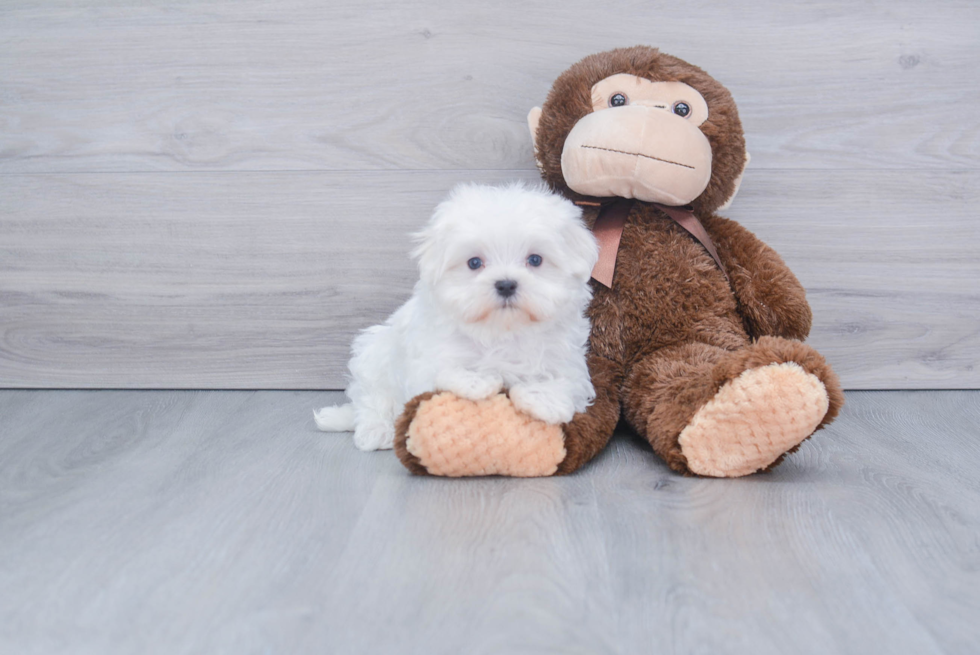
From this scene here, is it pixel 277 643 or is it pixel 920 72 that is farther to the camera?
pixel 920 72

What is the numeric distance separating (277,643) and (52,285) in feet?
3.75

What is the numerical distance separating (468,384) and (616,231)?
0.39 m

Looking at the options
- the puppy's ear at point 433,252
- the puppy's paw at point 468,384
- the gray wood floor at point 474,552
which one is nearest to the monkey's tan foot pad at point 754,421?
the gray wood floor at point 474,552

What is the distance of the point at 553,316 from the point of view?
1025mm

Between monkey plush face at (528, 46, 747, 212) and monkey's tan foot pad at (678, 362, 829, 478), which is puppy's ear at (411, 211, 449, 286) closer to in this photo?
monkey plush face at (528, 46, 747, 212)

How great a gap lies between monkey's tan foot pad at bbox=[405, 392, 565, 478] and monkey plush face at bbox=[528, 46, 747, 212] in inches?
15.8

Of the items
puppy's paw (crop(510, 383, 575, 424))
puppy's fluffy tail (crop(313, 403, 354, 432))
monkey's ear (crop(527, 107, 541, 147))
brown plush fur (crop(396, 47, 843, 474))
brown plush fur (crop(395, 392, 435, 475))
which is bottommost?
puppy's fluffy tail (crop(313, 403, 354, 432))

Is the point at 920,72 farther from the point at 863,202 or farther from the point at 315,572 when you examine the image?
the point at 315,572

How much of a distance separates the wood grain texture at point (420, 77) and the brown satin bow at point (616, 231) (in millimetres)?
257

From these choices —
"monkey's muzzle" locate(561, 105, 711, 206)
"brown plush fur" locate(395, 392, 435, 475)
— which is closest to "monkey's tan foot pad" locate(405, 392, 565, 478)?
"brown plush fur" locate(395, 392, 435, 475)

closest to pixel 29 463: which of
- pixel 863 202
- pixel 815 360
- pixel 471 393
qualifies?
pixel 471 393

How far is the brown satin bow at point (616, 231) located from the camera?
121 centimetres

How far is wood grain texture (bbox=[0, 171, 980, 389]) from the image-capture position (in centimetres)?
145

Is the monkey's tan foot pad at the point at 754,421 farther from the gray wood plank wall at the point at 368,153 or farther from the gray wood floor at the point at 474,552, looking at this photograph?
the gray wood plank wall at the point at 368,153
